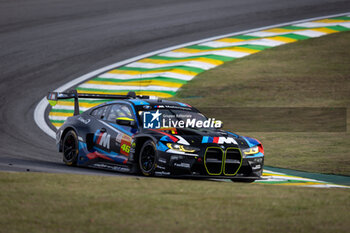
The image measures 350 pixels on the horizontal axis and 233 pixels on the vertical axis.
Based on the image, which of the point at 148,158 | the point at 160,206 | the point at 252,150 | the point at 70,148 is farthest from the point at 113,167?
the point at 160,206

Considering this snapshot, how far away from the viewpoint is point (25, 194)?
758cm

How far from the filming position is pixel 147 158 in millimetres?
9945

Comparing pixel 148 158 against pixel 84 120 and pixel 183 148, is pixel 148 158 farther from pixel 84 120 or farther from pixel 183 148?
pixel 84 120

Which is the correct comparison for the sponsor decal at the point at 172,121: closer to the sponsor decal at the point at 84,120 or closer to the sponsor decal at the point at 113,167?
the sponsor decal at the point at 113,167

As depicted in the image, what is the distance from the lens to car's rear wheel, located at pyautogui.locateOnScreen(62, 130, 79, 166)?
1148 cm

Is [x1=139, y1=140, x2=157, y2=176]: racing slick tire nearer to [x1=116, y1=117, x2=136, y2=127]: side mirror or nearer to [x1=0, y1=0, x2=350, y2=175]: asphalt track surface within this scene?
[x1=116, y1=117, x2=136, y2=127]: side mirror

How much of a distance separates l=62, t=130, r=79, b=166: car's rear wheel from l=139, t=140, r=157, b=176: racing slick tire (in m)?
1.86

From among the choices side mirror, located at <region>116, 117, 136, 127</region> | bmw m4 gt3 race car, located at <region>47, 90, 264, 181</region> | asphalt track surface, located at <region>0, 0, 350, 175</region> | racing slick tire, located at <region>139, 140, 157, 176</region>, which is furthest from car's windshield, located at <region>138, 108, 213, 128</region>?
asphalt track surface, located at <region>0, 0, 350, 175</region>

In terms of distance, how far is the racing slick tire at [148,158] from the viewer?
31.9ft

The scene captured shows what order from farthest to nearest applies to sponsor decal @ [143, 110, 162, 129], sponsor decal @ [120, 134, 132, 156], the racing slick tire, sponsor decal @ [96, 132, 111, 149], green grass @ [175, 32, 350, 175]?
green grass @ [175, 32, 350, 175]
sponsor decal @ [96, 132, 111, 149]
sponsor decal @ [143, 110, 162, 129]
sponsor decal @ [120, 134, 132, 156]
the racing slick tire

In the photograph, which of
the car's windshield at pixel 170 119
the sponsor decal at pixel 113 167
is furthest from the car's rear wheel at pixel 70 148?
the car's windshield at pixel 170 119

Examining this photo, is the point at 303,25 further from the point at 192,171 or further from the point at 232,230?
the point at 232,230

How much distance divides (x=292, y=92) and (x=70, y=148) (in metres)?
8.66

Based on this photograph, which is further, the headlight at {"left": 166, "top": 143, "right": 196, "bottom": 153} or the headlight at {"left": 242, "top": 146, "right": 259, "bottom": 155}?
the headlight at {"left": 242, "top": 146, "right": 259, "bottom": 155}
